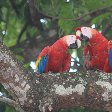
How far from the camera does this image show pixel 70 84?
14.2ft

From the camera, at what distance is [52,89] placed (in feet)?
14.2

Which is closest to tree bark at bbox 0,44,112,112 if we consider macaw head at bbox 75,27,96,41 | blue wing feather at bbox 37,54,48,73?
blue wing feather at bbox 37,54,48,73

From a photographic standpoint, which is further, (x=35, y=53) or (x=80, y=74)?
(x=35, y=53)

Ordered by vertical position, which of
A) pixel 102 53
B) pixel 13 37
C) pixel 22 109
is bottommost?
pixel 22 109

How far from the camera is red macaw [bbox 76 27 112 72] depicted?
18.3 ft

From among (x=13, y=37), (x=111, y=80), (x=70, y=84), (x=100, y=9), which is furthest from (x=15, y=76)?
(x=13, y=37)

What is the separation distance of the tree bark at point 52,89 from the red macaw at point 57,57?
4.47 feet

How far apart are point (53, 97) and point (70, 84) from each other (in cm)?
24

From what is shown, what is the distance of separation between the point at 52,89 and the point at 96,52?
58.9 inches

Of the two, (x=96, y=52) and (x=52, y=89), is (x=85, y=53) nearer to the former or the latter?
(x=96, y=52)

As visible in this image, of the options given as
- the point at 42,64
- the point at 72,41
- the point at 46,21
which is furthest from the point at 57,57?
the point at 46,21

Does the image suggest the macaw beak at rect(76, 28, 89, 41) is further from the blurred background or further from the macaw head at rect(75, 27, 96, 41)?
the blurred background

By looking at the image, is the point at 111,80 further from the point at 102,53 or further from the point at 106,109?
the point at 102,53

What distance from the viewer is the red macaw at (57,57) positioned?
18.9ft
